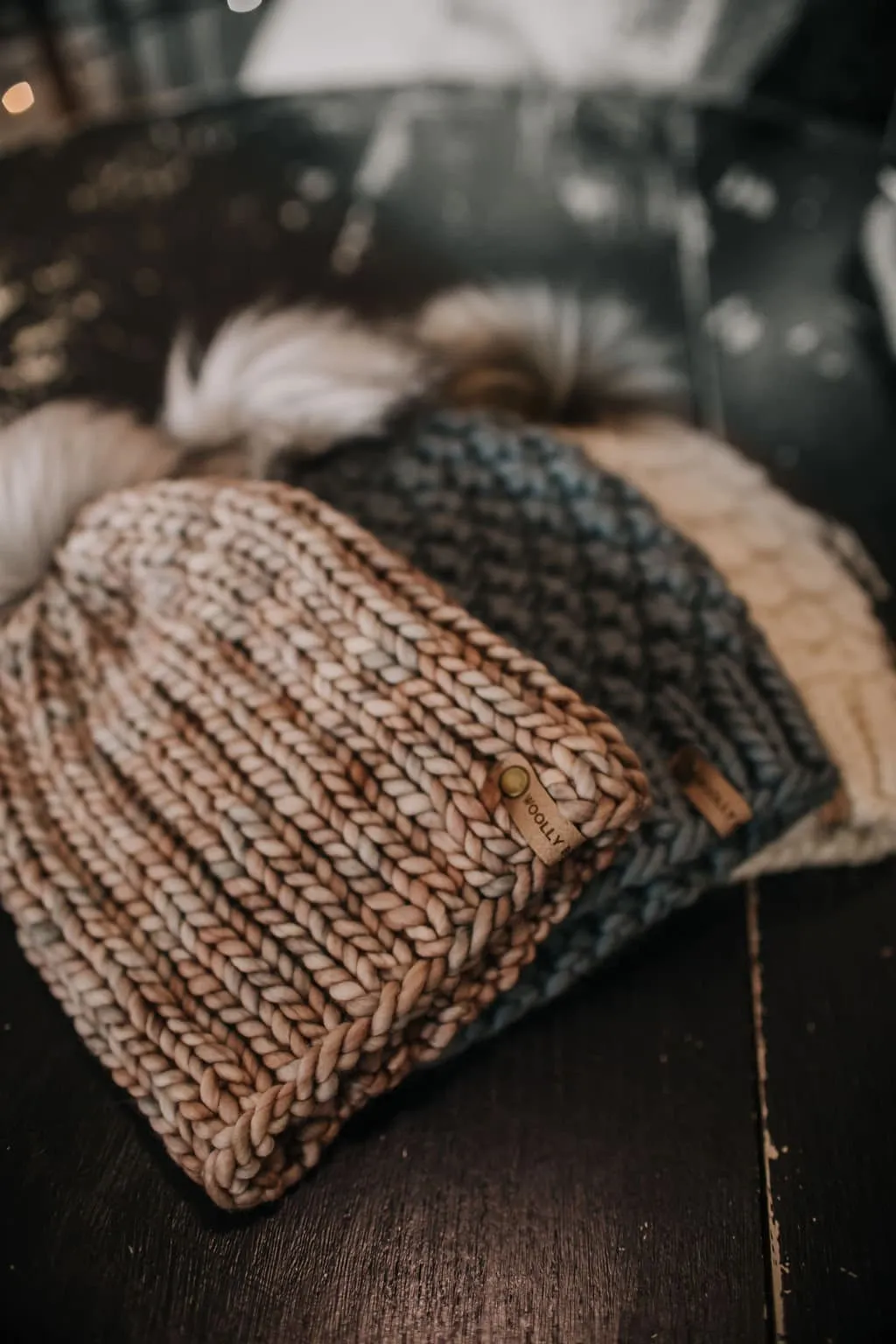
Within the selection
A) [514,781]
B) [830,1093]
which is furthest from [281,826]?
[830,1093]

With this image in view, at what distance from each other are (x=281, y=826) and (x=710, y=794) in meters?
0.19

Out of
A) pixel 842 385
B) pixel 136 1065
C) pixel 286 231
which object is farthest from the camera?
pixel 286 231

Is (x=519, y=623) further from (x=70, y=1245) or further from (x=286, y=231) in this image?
(x=286, y=231)

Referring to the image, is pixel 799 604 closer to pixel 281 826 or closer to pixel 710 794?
pixel 710 794

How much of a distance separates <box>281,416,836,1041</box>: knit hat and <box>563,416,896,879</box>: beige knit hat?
0.03 m

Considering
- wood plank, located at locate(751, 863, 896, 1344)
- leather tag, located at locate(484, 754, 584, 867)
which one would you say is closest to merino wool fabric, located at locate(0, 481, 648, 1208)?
leather tag, located at locate(484, 754, 584, 867)

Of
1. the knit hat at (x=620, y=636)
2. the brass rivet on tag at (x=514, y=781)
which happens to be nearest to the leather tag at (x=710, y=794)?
the knit hat at (x=620, y=636)

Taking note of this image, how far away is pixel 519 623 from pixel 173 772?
0.58 feet

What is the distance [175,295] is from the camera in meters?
0.72

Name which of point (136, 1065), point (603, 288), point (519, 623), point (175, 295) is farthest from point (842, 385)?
point (136, 1065)

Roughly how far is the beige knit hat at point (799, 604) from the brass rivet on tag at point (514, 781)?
168 mm

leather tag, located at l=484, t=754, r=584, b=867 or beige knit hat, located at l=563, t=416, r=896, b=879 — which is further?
beige knit hat, located at l=563, t=416, r=896, b=879

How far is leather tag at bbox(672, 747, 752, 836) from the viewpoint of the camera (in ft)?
1.45

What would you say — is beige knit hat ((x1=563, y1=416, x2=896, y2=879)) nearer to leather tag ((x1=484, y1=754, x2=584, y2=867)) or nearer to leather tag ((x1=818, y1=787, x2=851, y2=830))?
leather tag ((x1=818, y1=787, x2=851, y2=830))
